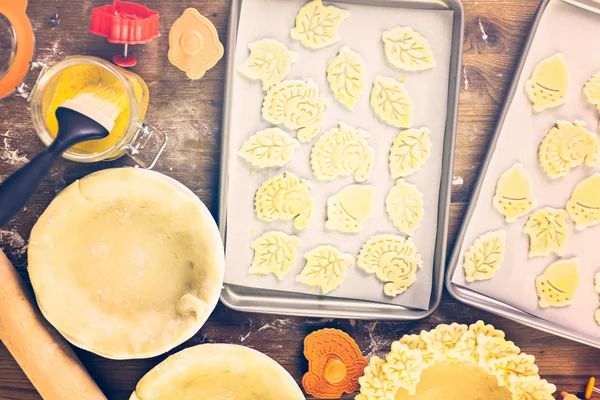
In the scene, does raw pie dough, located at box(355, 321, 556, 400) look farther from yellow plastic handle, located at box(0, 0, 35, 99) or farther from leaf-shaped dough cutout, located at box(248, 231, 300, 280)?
yellow plastic handle, located at box(0, 0, 35, 99)

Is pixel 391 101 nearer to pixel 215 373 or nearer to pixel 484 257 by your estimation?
pixel 484 257

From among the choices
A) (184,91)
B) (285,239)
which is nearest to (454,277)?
(285,239)

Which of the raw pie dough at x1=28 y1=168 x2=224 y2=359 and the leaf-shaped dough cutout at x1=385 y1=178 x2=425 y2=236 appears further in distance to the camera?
the leaf-shaped dough cutout at x1=385 y1=178 x2=425 y2=236

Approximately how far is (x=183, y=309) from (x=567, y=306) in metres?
1.05

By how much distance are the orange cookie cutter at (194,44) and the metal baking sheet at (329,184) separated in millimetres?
60

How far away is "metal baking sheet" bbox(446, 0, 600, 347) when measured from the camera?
4.30 ft

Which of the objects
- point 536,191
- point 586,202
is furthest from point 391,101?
point 586,202

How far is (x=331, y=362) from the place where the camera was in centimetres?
131

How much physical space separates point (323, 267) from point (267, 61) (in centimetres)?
58

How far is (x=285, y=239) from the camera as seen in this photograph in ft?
4.29

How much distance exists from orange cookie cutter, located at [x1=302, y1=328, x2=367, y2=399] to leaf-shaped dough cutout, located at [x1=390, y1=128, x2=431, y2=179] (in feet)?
1.61

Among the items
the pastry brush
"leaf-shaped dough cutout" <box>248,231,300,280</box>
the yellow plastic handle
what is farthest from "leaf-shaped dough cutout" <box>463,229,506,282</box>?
the yellow plastic handle

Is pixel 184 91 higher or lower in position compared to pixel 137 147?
higher

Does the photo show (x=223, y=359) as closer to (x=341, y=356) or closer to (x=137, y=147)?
(x=341, y=356)
